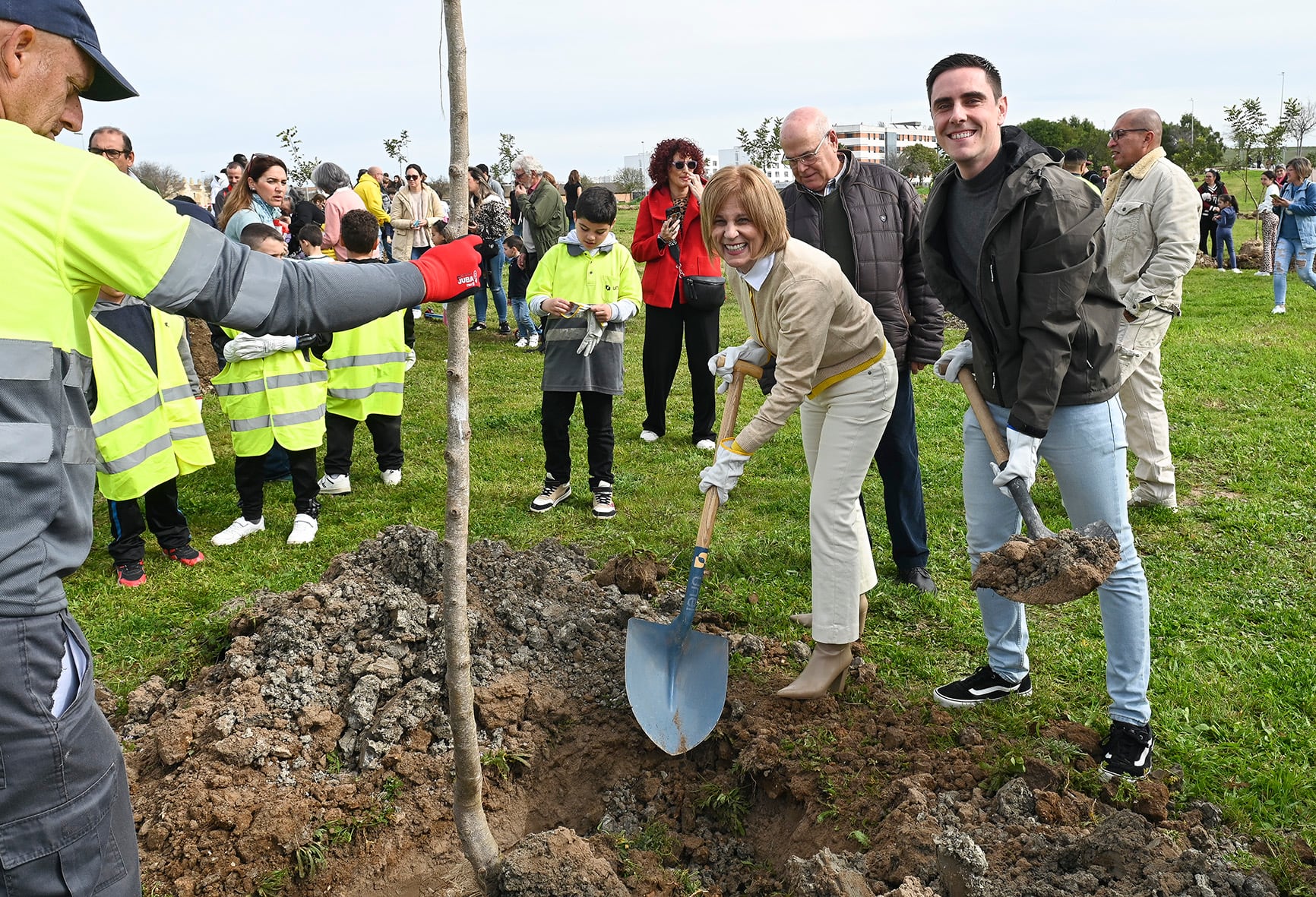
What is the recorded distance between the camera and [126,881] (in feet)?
6.15

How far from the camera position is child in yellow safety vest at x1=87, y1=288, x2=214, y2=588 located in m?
4.73

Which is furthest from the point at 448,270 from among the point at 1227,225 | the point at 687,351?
the point at 1227,225

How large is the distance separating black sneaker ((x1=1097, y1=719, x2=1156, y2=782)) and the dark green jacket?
3.52 feet

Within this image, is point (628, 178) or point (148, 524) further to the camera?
point (628, 178)

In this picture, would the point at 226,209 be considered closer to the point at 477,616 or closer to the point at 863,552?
the point at 477,616

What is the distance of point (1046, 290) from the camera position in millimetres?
2879

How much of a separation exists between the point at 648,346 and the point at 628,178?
5651cm

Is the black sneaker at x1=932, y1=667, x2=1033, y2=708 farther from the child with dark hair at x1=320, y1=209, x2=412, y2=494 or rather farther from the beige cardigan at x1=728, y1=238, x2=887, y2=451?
the child with dark hair at x1=320, y1=209, x2=412, y2=494

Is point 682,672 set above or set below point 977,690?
above

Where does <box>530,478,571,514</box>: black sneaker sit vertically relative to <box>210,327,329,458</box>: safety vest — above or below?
below

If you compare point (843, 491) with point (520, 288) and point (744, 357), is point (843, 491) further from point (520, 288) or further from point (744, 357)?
point (520, 288)

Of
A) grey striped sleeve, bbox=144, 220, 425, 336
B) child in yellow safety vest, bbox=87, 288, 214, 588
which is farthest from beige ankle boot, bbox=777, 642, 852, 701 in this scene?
child in yellow safety vest, bbox=87, 288, 214, 588

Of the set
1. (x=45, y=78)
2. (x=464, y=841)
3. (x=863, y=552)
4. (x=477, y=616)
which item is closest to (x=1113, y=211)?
(x=863, y=552)

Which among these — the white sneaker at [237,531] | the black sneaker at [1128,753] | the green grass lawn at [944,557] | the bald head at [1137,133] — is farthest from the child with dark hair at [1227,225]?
the white sneaker at [237,531]
